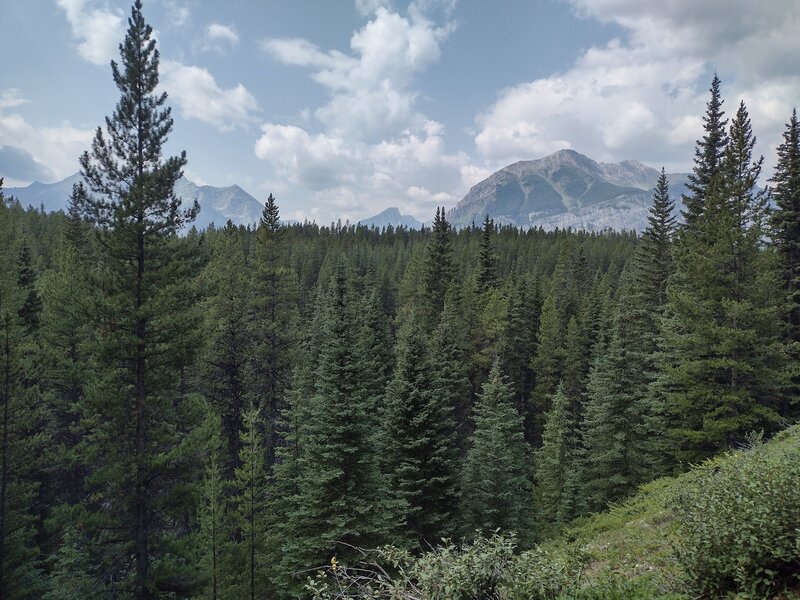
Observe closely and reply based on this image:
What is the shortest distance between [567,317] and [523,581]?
48300 mm

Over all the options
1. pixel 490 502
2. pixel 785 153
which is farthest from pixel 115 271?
pixel 785 153

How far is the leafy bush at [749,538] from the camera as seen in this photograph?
15.6ft

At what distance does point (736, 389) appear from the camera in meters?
17.8

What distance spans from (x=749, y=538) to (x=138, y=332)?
52.7 feet

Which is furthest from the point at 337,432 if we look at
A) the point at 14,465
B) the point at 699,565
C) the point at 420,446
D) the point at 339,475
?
the point at 14,465

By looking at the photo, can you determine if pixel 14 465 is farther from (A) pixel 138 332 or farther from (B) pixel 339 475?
(B) pixel 339 475

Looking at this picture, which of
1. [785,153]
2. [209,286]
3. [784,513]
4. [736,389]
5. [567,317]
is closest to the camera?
[784,513]

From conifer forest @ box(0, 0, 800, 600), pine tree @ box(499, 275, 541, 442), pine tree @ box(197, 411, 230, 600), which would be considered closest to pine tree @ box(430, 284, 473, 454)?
conifer forest @ box(0, 0, 800, 600)

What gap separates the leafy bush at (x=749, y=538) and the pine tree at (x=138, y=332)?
48.2ft

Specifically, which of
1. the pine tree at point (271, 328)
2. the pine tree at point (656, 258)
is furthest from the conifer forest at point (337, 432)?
the pine tree at point (656, 258)

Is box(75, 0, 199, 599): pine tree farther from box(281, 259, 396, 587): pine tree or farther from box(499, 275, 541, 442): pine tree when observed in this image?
box(499, 275, 541, 442): pine tree

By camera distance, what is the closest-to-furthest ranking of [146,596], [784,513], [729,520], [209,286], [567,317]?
[784,513]
[729,520]
[146,596]
[209,286]
[567,317]

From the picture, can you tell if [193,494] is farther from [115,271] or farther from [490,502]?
→ [490,502]

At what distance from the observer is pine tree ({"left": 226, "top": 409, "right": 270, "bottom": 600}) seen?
19.1 m
